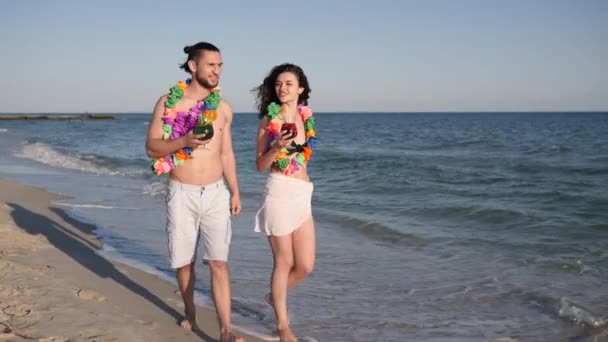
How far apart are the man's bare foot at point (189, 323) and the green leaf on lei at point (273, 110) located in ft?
5.68

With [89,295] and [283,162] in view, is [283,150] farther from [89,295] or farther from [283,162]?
[89,295]

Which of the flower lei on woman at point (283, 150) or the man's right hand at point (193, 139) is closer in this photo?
the man's right hand at point (193, 139)

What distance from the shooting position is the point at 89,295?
17.5ft

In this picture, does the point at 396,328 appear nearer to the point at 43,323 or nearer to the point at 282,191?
the point at 282,191

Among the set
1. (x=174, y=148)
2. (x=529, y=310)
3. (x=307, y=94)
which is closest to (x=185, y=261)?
(x=174, y=148)

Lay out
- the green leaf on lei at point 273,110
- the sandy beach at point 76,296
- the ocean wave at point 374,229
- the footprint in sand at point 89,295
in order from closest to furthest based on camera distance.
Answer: the sandy beach at point 76,296, the green leaf on lei at point 273,110, the footprint in sand at point 89,295, the ocean wave at point 374,229

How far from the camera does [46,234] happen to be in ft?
26.5

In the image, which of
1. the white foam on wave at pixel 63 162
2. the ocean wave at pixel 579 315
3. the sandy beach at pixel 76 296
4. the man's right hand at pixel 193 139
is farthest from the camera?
the white foam on wave at pixel 63 162

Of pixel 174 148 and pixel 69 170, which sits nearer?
pixel 174 148

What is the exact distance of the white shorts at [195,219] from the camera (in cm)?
444

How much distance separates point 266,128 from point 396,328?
216 centimetres

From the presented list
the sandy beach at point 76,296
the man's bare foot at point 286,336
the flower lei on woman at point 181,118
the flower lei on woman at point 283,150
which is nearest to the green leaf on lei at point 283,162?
the flower lei on woman at point 283,150

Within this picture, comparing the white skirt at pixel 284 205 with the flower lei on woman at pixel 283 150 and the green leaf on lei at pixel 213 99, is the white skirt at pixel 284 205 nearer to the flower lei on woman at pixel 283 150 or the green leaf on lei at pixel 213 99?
the flower lei on woman at pixel 283 150

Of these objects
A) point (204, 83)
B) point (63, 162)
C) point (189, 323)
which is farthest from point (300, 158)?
point (63, 162)
